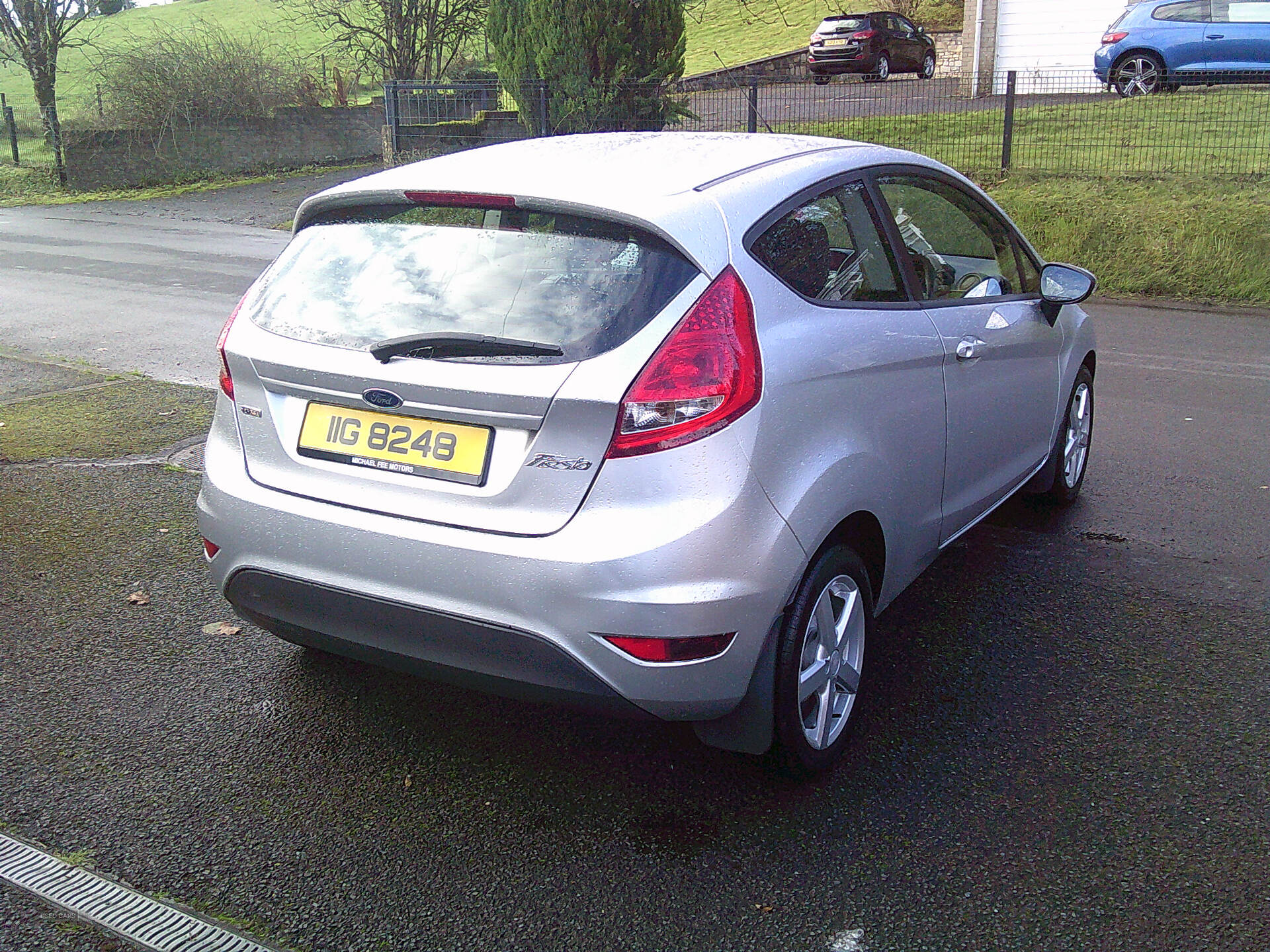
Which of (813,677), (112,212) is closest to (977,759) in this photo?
(813,677)

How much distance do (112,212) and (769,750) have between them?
20571 mm

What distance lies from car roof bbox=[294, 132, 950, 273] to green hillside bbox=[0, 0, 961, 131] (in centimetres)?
758

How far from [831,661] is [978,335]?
143cm

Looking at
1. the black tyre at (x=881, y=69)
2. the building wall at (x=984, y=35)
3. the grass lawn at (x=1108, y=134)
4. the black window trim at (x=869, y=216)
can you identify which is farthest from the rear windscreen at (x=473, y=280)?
the black tyre at (x=881, y=69)

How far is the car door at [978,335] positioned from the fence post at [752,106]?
11.5m

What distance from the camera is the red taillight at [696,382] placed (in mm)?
2846

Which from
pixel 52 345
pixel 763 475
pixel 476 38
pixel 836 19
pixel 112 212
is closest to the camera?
pixel 763 475

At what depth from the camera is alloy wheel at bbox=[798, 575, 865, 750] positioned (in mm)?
3262

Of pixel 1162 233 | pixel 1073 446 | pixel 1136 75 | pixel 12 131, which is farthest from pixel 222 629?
pixel 12 131

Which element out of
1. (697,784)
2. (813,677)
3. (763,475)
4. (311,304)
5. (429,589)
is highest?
(311,304)

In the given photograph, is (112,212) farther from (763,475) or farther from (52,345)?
(763,475)

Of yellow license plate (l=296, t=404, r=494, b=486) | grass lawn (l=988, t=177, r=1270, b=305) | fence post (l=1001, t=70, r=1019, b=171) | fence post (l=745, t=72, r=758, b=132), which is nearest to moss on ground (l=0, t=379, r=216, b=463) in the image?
yellow license plate (l=296, t=404, r=494, b=486)

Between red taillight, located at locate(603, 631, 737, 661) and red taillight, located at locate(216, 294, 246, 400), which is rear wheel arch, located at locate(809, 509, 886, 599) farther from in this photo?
red taillight, located at locate(216, 294, 246, 400)

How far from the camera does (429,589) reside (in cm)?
297
